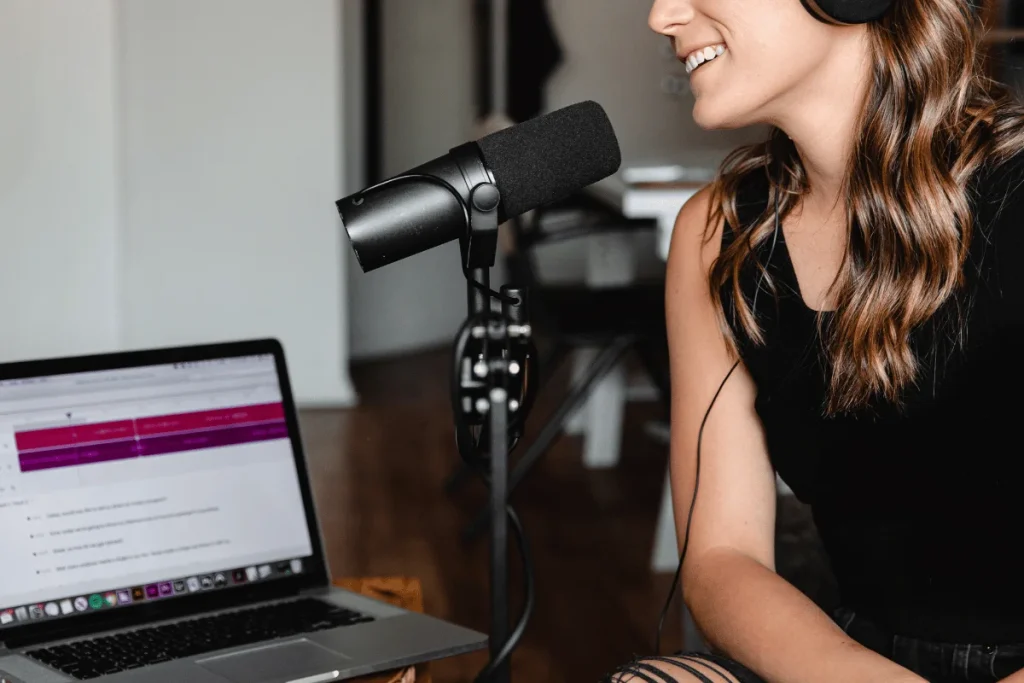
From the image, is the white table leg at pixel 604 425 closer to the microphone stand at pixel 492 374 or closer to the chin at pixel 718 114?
the chin at pixel 718 114

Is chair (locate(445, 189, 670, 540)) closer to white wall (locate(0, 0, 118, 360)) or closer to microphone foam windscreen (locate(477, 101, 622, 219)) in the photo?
white wall (locate(0, 0, 118, 360))

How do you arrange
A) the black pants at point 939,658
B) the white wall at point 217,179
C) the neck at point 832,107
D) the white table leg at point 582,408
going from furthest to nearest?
the white wall at point 217,179, the white table leg at point 582,408, the neck at point 832,107, the black pants at point 939,658

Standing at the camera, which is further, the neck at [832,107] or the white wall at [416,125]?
the white wall at [416,125]

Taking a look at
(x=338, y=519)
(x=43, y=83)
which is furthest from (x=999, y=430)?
(x=43, y=83)

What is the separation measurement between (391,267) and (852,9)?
4.87 metres

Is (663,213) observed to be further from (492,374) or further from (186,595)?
(492,374)

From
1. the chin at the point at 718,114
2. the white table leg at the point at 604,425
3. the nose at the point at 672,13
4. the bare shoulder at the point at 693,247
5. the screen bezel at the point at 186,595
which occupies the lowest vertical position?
the white table leg at the point at 604,425

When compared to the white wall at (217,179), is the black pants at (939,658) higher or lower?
lower

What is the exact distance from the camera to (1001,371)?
3.53ft

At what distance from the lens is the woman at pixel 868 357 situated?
107cm

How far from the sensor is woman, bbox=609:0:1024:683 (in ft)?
3.52

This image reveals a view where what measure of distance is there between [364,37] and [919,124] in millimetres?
4587

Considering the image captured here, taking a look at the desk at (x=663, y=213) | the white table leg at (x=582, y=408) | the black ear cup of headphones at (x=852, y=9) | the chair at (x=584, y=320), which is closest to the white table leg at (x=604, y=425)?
the white table leg at (x=582, y=408)

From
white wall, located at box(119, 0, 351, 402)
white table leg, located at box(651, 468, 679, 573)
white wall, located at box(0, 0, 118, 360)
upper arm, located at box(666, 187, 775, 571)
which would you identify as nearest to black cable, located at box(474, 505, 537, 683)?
upper arm, located at box(666, 187, 775, 571)
